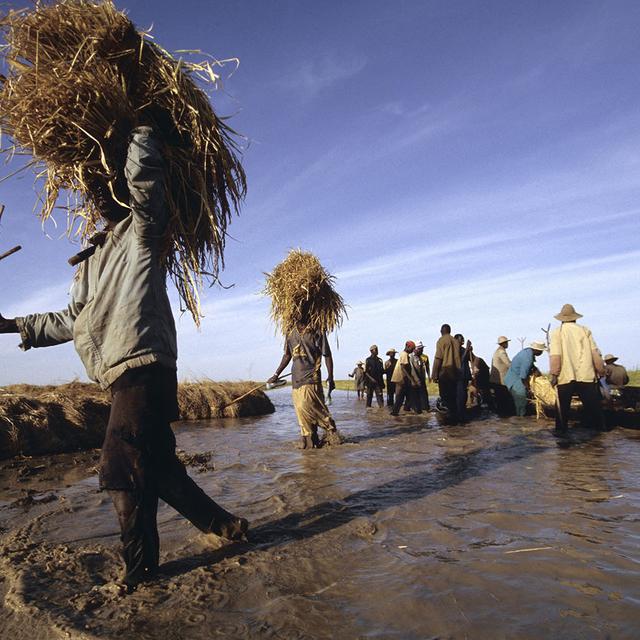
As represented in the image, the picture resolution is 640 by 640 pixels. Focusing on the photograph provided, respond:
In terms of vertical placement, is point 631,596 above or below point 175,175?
below

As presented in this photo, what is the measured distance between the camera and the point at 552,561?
2.52m

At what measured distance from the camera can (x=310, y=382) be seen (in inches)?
273

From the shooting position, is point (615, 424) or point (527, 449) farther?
point (615, 424)

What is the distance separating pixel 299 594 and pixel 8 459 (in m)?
6.04

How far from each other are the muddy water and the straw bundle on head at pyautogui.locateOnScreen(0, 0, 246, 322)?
1.90 meters

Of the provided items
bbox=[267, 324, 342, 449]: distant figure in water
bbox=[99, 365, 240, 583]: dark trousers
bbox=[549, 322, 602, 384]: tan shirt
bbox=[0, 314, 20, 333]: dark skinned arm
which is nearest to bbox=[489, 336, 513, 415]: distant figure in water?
bbox=[549, 322, 602, 384]: tan shirt

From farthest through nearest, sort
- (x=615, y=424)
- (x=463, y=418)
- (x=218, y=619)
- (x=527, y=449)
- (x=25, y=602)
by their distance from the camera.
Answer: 1. (x=463, y=418)
2. (x=615, y=424)
3. (x=527, y=449)
4. (x=25, y=602)
5. (x=218, y=619)

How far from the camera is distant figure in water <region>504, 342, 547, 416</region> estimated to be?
9.73 m

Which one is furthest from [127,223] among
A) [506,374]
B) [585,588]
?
[506,374]

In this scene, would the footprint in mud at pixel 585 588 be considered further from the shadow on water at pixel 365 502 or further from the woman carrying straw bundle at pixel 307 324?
the woman carrying straw bundle at pixel 307 324

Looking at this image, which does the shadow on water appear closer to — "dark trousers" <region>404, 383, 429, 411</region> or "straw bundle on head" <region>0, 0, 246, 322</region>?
"straw bundle on head" <region>0, 0, 246, 322</region>

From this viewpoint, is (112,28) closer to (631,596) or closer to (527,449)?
(631,596)

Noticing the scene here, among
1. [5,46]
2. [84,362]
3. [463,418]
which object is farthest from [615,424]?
[5,46]

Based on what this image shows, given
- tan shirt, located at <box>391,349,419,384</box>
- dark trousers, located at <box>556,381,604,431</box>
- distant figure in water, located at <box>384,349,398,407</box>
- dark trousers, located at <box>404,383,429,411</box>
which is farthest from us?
distant figure in water, located at <box>384,349,398,407</box>
